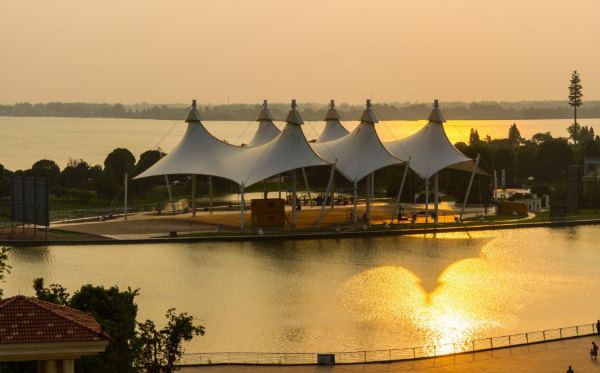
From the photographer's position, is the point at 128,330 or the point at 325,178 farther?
the point at 325,178

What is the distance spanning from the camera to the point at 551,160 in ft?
315

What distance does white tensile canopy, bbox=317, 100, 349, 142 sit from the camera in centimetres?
6644

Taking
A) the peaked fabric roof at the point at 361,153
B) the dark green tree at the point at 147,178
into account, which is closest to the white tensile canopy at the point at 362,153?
the peaked fabric roof at the point at 361,153

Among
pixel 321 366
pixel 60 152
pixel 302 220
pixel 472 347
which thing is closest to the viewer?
pixel 321 366

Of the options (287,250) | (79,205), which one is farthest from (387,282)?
(79,205)

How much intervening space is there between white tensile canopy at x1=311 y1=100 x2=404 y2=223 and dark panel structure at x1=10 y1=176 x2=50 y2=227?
1747cm

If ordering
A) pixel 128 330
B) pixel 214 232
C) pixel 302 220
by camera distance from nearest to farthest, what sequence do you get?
1. pixel 128 330
2. pixel 214 232
3. pixel 302 220

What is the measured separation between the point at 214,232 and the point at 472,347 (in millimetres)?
23959

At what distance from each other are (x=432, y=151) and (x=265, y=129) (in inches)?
569

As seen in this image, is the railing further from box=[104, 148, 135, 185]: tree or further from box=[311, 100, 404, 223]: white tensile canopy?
box=[104, 148, 135, 185]: tree

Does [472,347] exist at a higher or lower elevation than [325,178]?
lower

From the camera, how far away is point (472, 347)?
2647 cm

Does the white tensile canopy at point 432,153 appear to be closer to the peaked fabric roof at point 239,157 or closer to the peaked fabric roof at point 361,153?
the peaked fabric roof at point 361,153

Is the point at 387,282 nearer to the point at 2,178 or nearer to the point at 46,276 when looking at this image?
the point at 46,276
